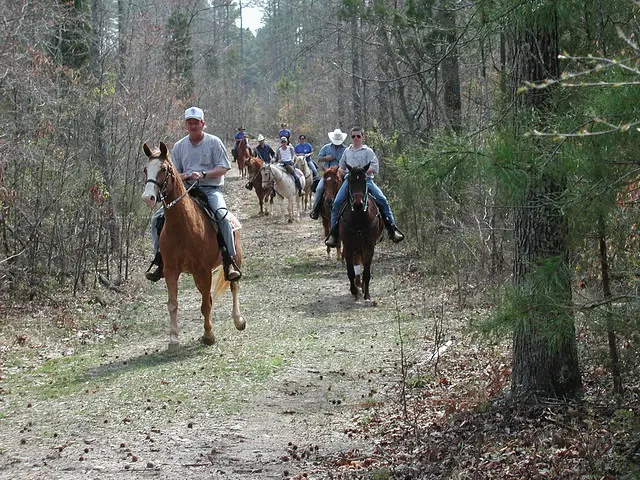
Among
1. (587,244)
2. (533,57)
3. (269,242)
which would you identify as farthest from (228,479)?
(269,242)

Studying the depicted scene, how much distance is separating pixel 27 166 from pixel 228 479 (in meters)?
8.29

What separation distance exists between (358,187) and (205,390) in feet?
17.4

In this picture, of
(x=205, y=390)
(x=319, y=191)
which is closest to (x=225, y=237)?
(x=205, y=390)

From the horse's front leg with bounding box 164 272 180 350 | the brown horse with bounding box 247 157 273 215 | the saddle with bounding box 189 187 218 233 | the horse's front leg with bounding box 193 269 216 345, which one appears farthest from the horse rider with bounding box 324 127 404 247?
the brown horse with bounding box 247 157 273 215

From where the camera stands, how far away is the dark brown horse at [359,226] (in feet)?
43.3

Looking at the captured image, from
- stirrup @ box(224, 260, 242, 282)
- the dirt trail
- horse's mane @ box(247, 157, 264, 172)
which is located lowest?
the dirt trail

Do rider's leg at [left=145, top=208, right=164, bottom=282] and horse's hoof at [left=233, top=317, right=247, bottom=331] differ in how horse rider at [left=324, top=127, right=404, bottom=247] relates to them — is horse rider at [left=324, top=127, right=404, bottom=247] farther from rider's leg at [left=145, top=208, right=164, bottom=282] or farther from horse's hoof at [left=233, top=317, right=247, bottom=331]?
rider's leg at [left=145, top=208, right=164, bottom=282]

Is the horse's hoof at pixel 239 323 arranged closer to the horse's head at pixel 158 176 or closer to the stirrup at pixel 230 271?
the stirrup at pixel 230 271

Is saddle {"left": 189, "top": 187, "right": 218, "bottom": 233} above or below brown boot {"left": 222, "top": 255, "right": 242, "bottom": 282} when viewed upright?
above

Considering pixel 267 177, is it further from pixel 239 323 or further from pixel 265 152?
pixel 239 323

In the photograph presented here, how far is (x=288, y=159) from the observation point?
29641 mm

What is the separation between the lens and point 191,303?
14523mm

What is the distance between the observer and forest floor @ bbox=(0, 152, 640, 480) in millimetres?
6195

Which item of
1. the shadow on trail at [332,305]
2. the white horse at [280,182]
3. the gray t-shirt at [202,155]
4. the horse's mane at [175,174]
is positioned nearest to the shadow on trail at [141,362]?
the horse's mane at [175,174]
